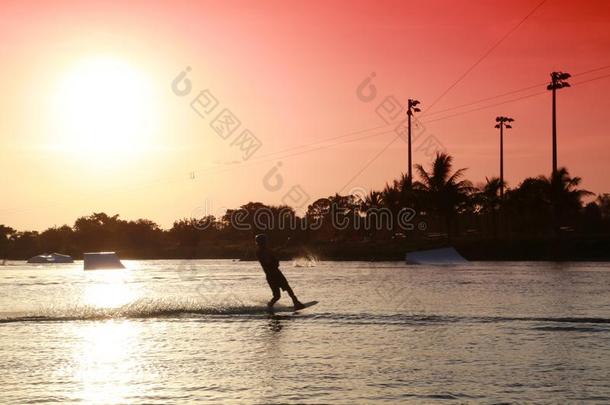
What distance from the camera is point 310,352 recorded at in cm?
2106

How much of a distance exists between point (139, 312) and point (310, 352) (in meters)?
13.8

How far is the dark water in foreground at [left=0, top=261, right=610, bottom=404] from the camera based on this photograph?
15719 mm

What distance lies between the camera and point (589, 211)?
13850 cm

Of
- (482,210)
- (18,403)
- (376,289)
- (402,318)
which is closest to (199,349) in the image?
(18,403)

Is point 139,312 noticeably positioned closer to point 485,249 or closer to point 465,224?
point 485,249

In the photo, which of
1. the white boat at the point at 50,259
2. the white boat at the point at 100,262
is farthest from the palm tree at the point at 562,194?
the white boat at the point at 50,259

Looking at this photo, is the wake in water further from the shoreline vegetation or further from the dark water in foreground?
the shoreline vegetation

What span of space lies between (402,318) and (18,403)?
56.3 feet

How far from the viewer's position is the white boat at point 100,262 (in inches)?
4500

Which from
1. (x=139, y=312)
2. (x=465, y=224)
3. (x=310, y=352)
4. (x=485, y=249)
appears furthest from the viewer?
(x=465, y=224)

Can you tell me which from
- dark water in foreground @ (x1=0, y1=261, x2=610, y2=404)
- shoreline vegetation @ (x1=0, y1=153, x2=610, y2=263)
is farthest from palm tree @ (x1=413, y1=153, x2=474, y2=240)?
dark water in foreground @ (x1=0, y1=261, x2=610, y2=404)

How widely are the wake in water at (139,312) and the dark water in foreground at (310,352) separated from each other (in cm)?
7

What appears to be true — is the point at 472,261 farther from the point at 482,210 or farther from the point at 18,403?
the point at 18,403

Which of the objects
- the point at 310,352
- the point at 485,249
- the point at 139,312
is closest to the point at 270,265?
the point at 139,312
